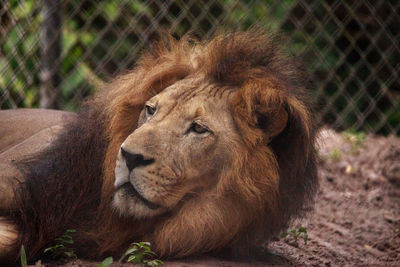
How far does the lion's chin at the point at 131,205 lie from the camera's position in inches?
91.6

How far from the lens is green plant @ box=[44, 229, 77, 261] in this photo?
8.18 ft

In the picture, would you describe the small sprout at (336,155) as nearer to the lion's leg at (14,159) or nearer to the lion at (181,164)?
the lion at (181,164)

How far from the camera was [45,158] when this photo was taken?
8.84 feet

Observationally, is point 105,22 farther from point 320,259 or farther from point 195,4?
point 320,259

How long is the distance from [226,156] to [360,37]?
4.27 meters

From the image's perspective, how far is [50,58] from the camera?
5.35 m

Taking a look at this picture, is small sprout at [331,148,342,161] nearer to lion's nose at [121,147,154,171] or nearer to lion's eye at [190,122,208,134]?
lion's eye at [190,122,208,134]

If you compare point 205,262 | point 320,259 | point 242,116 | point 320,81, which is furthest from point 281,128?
point 320,81

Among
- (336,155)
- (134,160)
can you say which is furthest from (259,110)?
(336,155)

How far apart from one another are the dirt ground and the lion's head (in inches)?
7.7

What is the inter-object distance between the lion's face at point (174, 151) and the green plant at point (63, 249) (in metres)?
0.30

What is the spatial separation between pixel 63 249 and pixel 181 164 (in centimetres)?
63

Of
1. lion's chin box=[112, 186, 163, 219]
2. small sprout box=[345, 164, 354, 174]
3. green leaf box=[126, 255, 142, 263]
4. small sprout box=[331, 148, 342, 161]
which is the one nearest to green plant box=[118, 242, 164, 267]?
green leaf box=[126, 255, 142, 263]

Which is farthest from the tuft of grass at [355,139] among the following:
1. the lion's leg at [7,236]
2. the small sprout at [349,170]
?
the lion's leg at [7,236]
